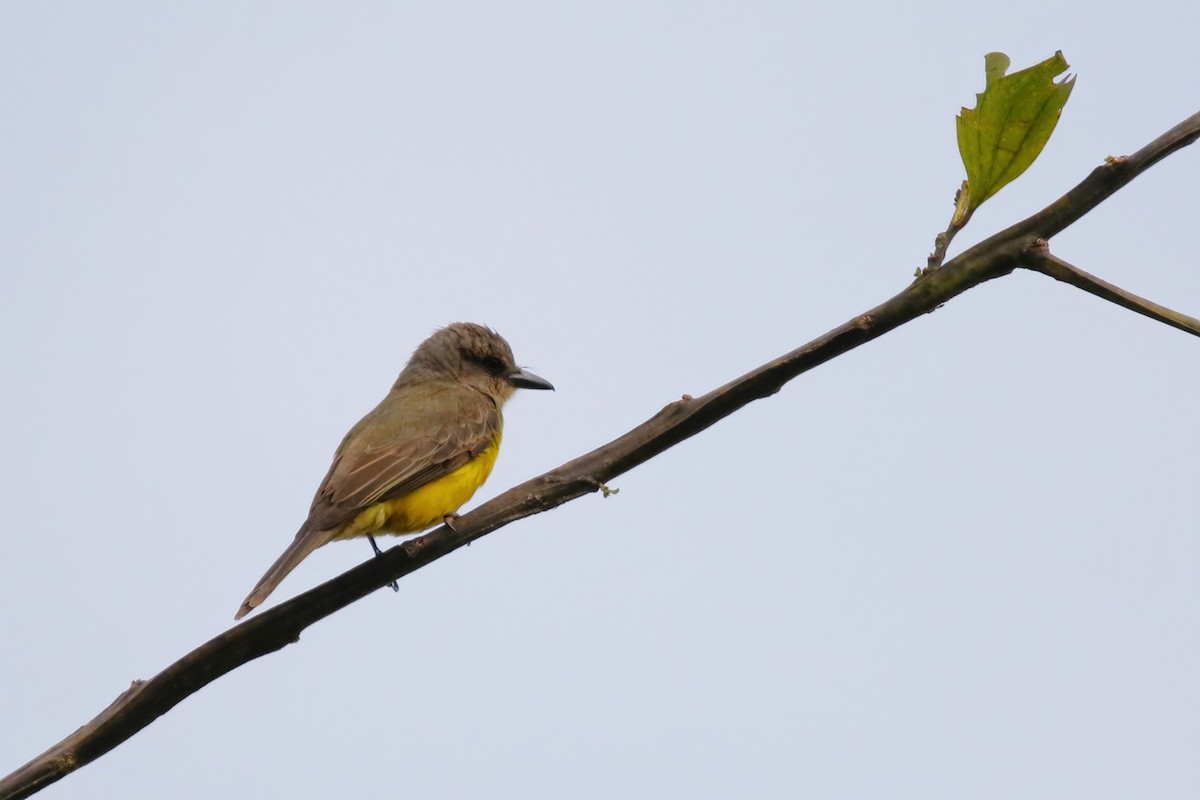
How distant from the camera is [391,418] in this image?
23.2ft

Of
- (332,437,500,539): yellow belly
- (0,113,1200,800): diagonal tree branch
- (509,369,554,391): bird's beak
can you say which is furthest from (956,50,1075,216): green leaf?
(509,369,554,391): bird's beak

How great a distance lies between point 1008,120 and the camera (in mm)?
2469

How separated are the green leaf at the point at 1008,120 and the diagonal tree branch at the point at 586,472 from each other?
278mm

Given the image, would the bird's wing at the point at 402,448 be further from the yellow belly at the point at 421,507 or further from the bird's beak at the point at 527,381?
the bird's beak at the point at 527,381

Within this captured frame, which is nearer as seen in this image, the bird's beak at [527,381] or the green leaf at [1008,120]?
the green leaf at [1008,120]

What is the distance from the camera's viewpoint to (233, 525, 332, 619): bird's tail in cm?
469

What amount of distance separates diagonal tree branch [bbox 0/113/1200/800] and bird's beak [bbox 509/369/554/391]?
16.8 feet

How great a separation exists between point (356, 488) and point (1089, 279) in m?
4.44

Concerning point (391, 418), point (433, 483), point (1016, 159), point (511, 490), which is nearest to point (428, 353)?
point (391, 418)

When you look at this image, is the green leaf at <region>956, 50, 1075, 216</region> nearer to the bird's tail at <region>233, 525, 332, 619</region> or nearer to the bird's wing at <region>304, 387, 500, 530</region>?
the bird's tail at <region>233, 525, 332, 619</region>

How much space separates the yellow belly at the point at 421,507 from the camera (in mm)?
6191

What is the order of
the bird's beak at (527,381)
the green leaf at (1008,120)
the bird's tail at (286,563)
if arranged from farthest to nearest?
1. the bird's beak at (527,381)
2. the bird's tail at (286,563)
3. the green leaf at (1008,120)

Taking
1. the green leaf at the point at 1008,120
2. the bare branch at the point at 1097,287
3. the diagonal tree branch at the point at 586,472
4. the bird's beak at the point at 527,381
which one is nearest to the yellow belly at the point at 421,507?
the bird's beak at the point at 527,381

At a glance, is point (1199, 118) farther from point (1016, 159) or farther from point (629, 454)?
point (629, 454)
